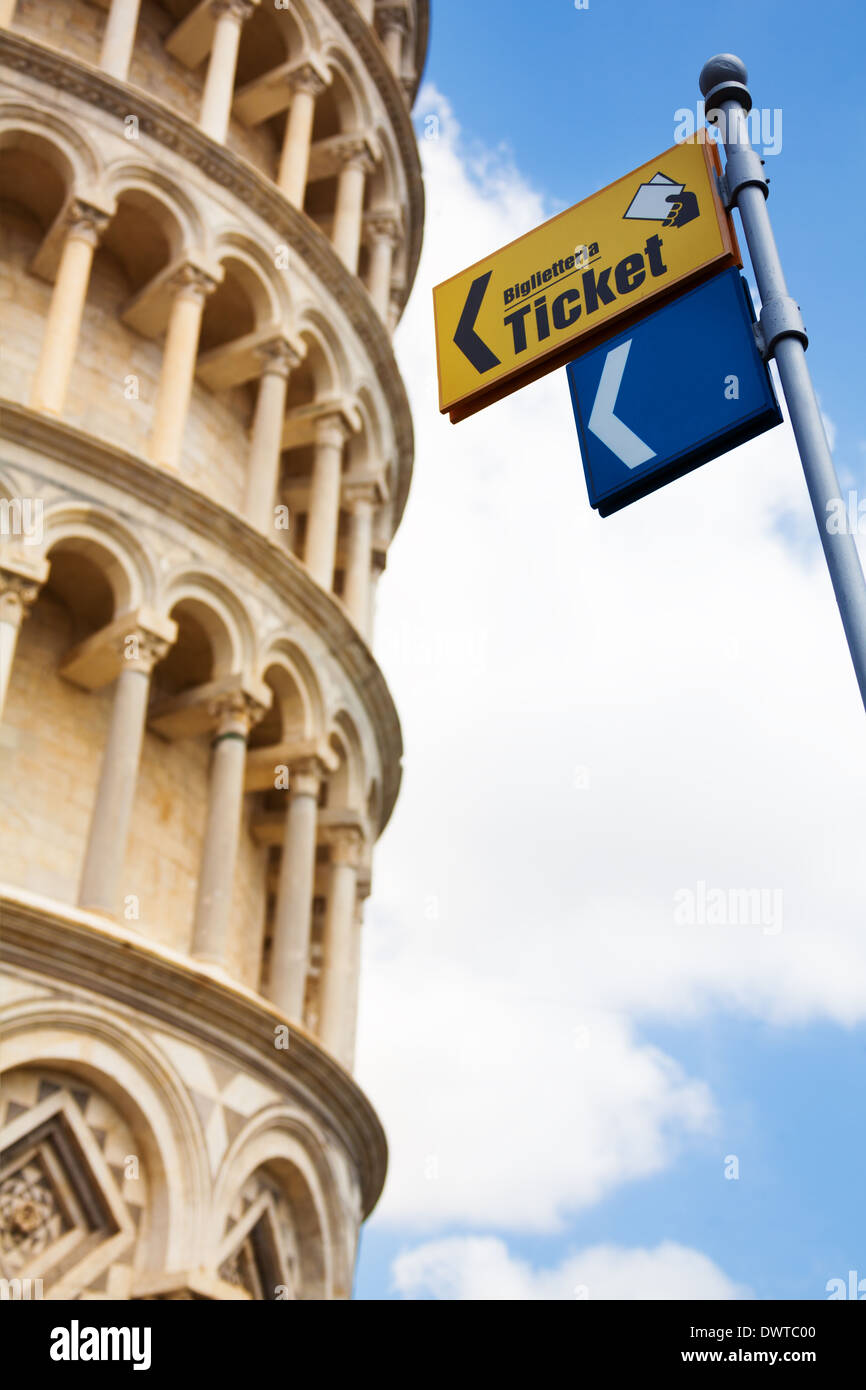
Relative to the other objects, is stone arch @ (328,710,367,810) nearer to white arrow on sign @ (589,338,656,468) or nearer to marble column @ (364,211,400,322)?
marble column @ (364,211,400,322)

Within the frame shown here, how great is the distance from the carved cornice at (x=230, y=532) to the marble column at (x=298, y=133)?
5.41 m

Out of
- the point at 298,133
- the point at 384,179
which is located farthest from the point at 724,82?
the point at 384,179

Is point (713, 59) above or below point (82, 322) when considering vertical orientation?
below

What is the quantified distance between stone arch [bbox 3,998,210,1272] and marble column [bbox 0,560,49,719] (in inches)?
121

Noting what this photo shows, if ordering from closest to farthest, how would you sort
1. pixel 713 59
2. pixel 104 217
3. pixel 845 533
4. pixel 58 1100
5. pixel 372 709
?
pixel 845 533 < pixel 713 59 < pixel 58 1100 < pixel 104 217 < pixel 372 709

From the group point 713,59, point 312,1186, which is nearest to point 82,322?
point 312,1186

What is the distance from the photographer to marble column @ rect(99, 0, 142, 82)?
1825 centimetres

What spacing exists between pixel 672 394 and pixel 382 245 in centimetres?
1719

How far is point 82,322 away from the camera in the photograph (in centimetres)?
1778

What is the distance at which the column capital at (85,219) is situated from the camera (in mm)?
16891

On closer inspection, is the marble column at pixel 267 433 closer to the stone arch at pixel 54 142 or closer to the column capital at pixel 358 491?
the column capital at pixel 358 491

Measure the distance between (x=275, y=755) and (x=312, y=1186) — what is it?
4.66 metres

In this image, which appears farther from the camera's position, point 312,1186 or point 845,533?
point 312,1186
